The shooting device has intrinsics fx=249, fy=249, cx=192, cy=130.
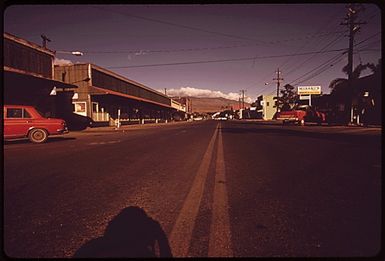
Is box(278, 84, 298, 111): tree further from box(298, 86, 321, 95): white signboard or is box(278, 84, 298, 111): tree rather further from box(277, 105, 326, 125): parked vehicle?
box(277, 105, 326, 125): parked vehicle

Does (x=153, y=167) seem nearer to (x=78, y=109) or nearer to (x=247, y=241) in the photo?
(x=247, y=241)

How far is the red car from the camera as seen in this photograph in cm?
1177

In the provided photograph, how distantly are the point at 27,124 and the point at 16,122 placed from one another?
0.47 m

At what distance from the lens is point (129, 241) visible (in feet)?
8.65

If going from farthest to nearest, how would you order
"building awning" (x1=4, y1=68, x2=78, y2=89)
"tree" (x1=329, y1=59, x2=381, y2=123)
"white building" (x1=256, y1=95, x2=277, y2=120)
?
"white building" (x1=256, y1=95, x2=277, y2=120)
"tree" (x1=329, y1=59, x2=381, y2=123)
"building awning" (x1=4, y1=68, x2=78, y2=89)

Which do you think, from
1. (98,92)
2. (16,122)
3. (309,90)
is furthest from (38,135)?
(309,90)

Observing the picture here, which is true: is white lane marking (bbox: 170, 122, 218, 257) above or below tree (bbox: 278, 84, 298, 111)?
below

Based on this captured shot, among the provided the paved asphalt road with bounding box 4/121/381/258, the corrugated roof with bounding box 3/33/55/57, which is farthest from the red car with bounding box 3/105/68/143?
the corrugated roof with bounding box 3/33/55/57

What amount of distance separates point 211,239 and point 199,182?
7.66ft

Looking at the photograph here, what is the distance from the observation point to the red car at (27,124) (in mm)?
11773

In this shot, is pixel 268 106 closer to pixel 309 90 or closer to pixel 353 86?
pixel 309 90

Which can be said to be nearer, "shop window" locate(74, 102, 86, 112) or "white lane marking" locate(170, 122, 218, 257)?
"white lane marking" locate(170, 122, 218, 257)

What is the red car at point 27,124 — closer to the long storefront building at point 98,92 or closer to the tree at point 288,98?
the long storefront building at point 98,92

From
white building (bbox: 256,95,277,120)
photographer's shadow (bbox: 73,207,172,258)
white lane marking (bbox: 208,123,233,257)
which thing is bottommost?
photographer's shadow (bbox: 73,207,172,258)
